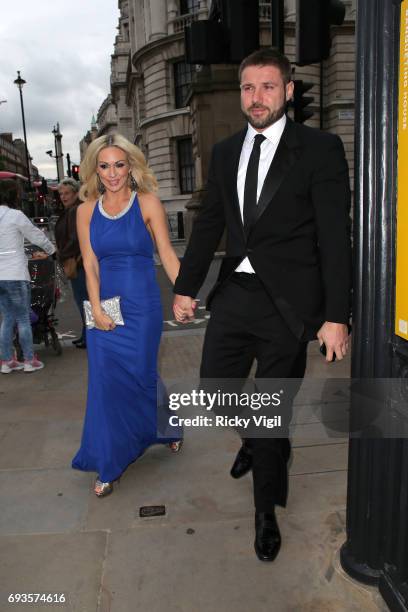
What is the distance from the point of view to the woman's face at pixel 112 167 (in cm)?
312

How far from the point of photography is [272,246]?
2416 millimetres

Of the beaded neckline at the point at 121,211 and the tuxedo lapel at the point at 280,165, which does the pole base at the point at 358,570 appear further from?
the beaded neckline at the point at 121,211

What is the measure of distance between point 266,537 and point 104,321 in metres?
1.52

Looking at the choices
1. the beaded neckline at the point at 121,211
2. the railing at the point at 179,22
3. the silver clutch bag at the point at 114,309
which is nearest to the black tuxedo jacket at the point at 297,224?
the beaded neckline at the point at 121,211

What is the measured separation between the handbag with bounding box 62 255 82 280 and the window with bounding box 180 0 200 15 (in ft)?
96.7

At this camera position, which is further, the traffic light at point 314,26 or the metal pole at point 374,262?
the traffic light at point 314,26

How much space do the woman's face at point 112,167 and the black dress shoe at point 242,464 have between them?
5.91ft

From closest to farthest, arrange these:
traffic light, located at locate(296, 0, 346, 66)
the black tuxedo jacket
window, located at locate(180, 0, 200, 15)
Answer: the black tuxedo jacket, traffic light, located at locate(296, 0, 346, 66), window, located at locate(180, 0, 200, 15)

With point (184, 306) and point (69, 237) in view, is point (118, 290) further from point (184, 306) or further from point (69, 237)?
point (69, 237)

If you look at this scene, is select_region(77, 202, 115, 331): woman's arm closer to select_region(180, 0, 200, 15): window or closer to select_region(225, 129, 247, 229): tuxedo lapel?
select_region(225, 129, 247, 229): tuxedo lapel

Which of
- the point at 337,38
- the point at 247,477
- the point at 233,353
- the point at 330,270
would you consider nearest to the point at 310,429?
the point at 247,477

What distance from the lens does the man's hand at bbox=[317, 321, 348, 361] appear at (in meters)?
2.26

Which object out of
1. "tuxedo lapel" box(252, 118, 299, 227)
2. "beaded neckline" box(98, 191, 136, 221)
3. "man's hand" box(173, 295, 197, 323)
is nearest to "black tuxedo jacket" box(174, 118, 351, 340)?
"tuxedo lapel" box(252, 118, 299, 227)

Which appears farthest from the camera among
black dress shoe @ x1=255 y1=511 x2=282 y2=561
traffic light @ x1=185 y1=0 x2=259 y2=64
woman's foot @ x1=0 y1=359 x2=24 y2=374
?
woman's foot @ x1=0 y1=359 x2=24 y2=374
